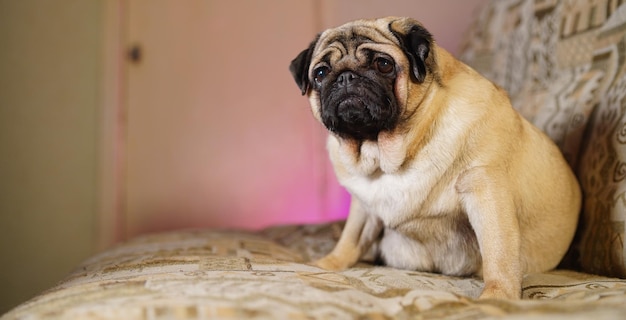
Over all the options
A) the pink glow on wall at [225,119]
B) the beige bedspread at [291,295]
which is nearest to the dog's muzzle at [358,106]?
the beige bedspread at [291,295]

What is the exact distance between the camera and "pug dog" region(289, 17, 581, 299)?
1776 millimetres

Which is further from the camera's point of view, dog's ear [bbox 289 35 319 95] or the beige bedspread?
dog's ear [bbox 289 35 319 95]

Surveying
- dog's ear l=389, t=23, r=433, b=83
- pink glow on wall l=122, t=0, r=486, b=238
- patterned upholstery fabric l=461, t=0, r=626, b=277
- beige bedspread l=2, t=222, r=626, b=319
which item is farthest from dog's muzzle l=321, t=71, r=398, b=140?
pink glow on wall l=122, t=0, r=486, b=238

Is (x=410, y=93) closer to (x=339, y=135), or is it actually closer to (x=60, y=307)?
(x=339, y=135)

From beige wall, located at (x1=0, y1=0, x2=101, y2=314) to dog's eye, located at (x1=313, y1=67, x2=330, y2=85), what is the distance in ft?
7.54

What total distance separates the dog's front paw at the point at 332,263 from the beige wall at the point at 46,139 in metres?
2.22

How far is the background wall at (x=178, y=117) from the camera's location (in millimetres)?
3816

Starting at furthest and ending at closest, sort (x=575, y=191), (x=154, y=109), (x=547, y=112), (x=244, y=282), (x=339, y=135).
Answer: (x=154, y=109) → (x=547, y=112) → (x=575, y=191) → (x=339, y=135) → (x=244, y=282)

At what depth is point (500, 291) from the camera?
1.55 meters

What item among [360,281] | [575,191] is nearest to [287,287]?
[360,281]

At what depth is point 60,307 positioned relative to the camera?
121 cm

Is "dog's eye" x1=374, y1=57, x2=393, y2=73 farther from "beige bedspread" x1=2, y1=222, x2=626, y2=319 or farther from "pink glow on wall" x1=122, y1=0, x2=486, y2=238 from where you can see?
"pink glow on wall" x1=122, y1=0, x2=486, y2=238

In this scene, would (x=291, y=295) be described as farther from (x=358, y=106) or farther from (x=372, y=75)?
(x=372, y=75)

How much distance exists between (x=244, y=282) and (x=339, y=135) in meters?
0.75
